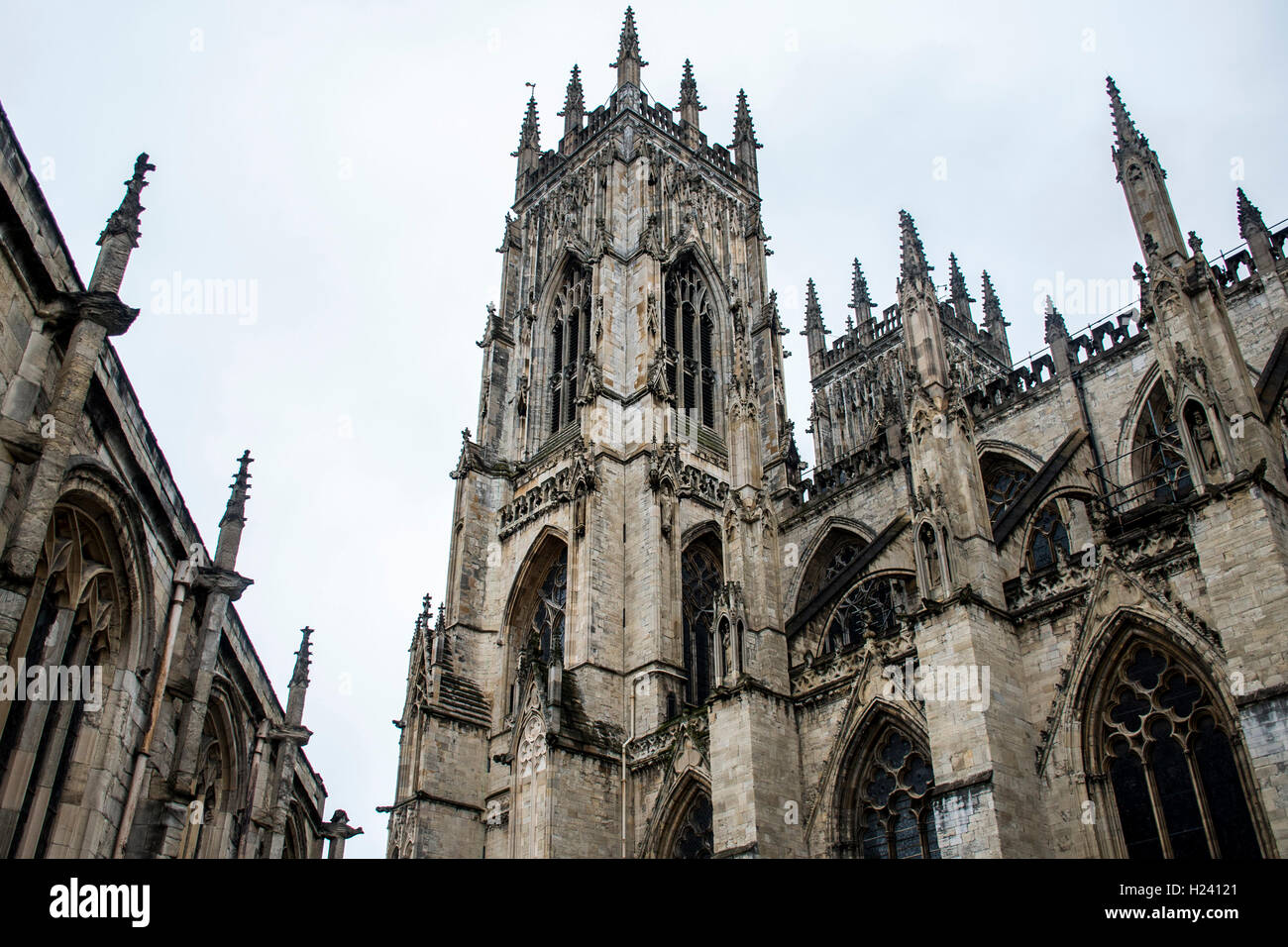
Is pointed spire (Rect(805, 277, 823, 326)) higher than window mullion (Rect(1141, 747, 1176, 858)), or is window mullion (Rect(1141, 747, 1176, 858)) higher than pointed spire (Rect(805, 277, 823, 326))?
pointed spire (Rect(805, 277, 823, 326))

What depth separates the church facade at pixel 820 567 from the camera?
43.5 ft

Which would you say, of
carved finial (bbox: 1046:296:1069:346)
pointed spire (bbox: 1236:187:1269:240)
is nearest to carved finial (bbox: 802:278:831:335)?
carved finial (bbox: 1046:296:1069:346)

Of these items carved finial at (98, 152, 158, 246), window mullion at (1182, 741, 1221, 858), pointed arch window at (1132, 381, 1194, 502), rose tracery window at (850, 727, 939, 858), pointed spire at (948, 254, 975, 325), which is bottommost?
window mullion at (1182, 741, 1221, 858)

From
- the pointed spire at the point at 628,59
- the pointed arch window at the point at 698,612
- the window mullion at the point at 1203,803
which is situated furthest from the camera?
the pointed spire at the point at 628,59

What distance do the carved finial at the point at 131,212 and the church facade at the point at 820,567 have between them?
1127 centimetres

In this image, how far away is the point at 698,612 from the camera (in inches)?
1060

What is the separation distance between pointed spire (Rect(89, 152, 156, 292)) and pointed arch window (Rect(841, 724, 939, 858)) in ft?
41.3

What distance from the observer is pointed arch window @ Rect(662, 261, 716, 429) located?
3133 cm

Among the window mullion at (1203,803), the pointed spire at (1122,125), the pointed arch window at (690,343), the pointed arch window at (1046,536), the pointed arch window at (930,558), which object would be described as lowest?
the window mullion at (1203,803)

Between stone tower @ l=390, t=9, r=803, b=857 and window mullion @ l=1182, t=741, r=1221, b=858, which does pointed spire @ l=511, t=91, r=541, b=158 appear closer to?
stone tower @ l=390, t=9, r=803, b=857

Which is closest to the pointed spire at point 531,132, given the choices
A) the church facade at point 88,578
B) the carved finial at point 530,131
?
the carved finial at point 530,131

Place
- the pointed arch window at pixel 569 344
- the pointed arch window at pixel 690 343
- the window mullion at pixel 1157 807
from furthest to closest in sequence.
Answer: the pointed arch window at pixel 569 344, the pointed arch window at pixel 690 343, the window mullion at pixel 1157 807

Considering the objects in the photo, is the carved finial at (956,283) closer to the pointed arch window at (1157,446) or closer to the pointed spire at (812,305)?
the pointed spire at (812,305)

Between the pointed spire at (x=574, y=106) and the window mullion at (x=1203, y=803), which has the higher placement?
the pointed spire at (x=574, y=106)
